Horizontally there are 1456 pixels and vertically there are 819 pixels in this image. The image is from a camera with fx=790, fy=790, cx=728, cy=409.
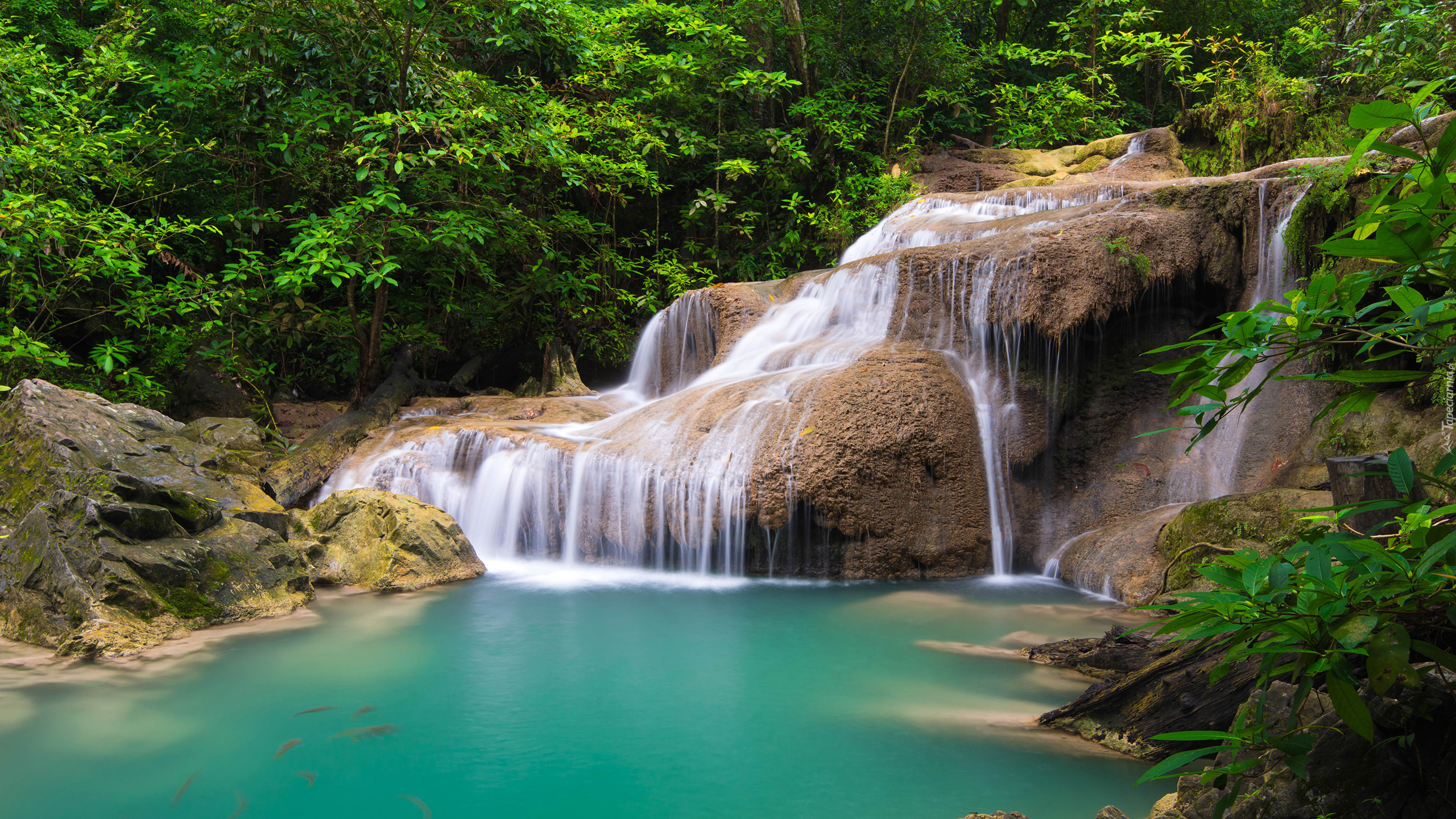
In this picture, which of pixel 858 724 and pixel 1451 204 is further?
pixel 858 724

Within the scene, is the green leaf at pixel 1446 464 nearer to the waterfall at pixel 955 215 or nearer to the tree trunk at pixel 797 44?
the waterfall at pixel 955 215

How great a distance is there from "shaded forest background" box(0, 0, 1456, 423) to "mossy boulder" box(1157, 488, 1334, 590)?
2866 mm

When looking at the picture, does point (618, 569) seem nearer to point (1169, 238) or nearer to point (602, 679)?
point (602, 679)

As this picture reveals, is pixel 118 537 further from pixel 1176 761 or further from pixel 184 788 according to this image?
pixel 1176 761

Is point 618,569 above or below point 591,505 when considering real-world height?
below

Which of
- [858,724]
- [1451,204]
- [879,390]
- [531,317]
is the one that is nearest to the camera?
[1451,204]

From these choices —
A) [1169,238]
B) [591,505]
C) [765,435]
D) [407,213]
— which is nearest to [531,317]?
[407,213]

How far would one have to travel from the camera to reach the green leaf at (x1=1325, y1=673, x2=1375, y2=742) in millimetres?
1116

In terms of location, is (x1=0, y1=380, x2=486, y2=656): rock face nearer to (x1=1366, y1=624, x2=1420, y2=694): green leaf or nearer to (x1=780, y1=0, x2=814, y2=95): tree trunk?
(x1=1366, y1=624, x2=1420, y2=694): green leaf

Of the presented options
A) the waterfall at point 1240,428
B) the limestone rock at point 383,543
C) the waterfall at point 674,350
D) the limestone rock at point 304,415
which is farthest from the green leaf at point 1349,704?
the limestone rock at point 304,415

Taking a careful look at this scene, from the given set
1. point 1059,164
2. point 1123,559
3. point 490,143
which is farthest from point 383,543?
point 1059,164

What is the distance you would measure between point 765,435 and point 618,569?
171 cm

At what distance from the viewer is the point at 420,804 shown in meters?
2.91

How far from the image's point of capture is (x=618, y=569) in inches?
265
